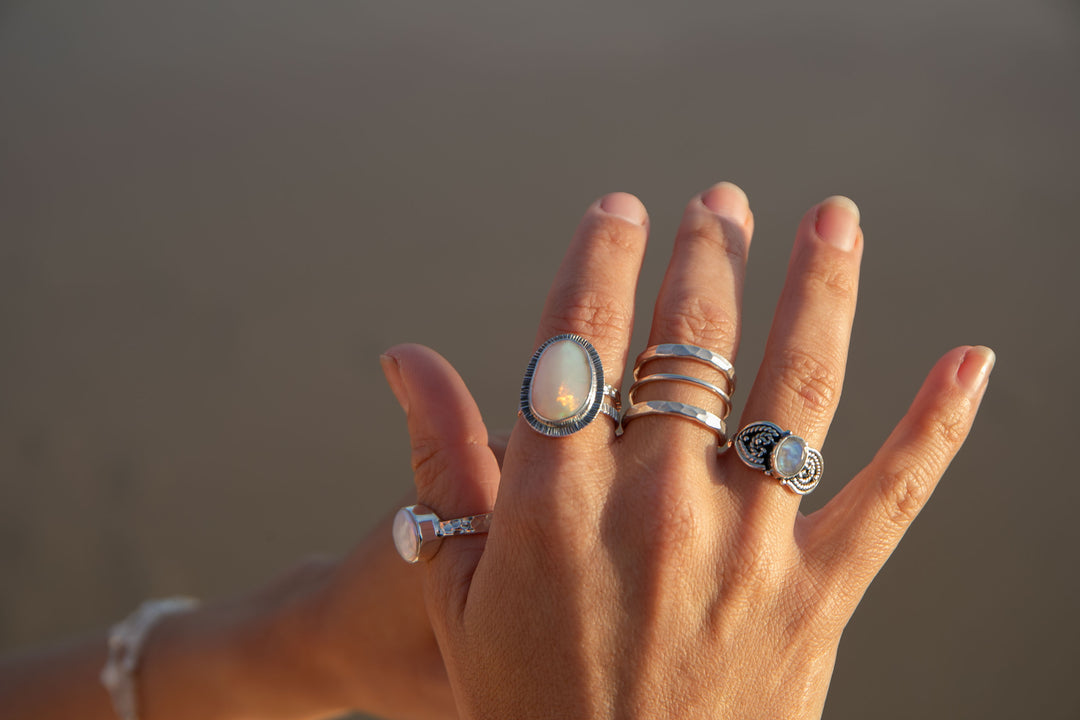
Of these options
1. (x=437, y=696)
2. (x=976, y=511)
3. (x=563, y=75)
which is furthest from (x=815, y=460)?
(x=563, y=75)

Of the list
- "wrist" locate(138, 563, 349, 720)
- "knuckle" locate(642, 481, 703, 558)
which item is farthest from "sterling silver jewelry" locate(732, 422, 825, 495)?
"wrist" locate(138, 563, 349, 720)

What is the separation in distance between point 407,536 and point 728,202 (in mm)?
703

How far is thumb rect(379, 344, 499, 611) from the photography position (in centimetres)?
124

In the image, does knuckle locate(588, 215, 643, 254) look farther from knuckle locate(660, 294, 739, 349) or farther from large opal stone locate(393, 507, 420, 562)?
large opal stone locate(393, 507, 420, 562)

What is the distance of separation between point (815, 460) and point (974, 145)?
2030mm

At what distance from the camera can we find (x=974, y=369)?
1.20 metres

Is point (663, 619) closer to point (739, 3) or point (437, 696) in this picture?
point (437, 696)

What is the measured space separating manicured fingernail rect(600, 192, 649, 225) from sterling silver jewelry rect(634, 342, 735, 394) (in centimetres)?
21

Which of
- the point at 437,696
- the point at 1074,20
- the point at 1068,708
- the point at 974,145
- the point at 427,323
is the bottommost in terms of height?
the point at 1068,708

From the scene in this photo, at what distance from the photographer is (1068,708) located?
1.95 m

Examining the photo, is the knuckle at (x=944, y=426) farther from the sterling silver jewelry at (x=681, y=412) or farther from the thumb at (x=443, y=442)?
the thumb at (x=443, y=442)

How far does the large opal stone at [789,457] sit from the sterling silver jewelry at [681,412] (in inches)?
3.1

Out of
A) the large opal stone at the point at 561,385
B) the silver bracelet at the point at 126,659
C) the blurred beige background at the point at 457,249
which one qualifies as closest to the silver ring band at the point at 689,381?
the large opal stone at the point at 561,385

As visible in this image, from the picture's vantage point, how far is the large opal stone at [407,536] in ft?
3.91
